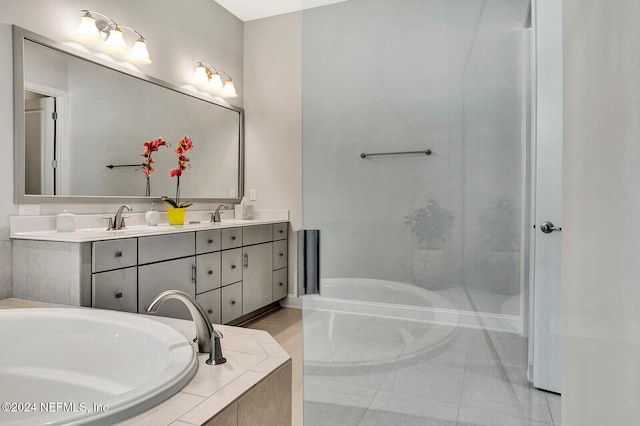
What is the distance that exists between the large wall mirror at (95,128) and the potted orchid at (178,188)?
0.05 metres

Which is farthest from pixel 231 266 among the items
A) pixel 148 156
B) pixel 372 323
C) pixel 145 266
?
pixel 372 323

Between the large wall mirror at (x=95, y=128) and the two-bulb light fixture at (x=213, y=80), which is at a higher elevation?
the two-bulb light fixture at (x=213, y=80)

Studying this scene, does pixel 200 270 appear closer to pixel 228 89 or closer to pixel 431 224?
pixel 228 89

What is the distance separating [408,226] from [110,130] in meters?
2.35

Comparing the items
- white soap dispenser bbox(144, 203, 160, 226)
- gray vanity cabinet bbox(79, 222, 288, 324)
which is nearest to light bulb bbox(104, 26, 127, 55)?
white soap dispenser bbox(144, 203, 160, 226)

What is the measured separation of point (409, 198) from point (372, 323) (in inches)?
16.3

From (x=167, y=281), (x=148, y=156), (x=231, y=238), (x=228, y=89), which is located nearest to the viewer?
(x=167, y=281)

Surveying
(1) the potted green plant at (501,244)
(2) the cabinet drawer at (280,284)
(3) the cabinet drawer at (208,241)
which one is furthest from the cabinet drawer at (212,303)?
(1) the potted green plant at (501,244)

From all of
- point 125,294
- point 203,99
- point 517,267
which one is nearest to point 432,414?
point 517,267

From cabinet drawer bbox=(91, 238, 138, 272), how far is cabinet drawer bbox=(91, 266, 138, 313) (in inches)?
1.3

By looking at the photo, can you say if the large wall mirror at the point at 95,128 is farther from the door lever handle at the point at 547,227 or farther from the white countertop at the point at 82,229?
the door lever handle at the point at 547,227

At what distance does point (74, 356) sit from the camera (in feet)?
5.25

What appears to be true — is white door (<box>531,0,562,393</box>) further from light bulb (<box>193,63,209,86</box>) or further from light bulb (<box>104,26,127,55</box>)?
light bulb (<box>193,63,209,86</box>)

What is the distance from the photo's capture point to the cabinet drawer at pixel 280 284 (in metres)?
3.79
